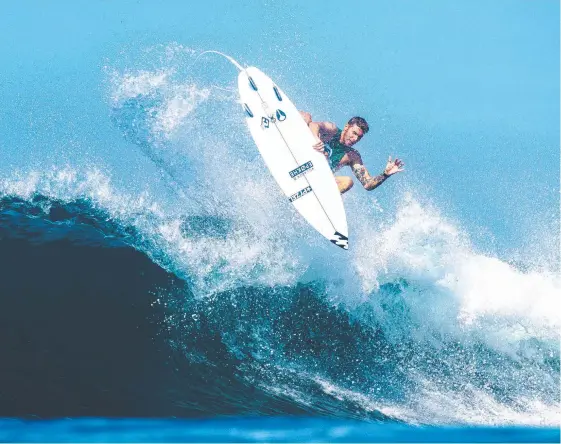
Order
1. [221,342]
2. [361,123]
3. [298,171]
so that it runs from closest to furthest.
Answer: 1. [221,342]
2. [361,123]
3. [298,171]

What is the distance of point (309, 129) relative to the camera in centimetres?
874

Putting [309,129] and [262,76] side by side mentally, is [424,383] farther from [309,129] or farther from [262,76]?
[262,76]

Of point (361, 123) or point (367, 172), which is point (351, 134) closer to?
point (361, 123)

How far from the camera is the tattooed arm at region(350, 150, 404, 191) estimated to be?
736 centimetres

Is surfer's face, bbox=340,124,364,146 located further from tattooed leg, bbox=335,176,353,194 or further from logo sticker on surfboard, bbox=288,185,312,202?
logo sticker on surfboard, bbox=288,185,312,202

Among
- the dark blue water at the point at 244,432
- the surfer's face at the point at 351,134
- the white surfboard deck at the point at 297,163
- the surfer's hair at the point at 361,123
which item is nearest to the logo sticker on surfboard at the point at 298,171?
the white surfboard deck at the point at 297,163

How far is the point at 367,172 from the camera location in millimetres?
8359

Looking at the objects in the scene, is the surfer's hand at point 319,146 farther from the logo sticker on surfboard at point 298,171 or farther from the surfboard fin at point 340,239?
the surfboard fin at point 340,239

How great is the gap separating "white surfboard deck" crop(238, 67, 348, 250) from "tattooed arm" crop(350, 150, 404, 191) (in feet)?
1.60

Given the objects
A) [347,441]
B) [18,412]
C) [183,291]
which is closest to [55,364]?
[18,412]

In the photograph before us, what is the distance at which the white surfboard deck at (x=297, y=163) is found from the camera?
8484 millimetres

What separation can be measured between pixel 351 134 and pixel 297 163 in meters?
1.13

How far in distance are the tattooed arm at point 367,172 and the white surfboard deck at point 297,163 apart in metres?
0.49

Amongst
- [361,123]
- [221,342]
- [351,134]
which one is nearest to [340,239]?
[351,134]
